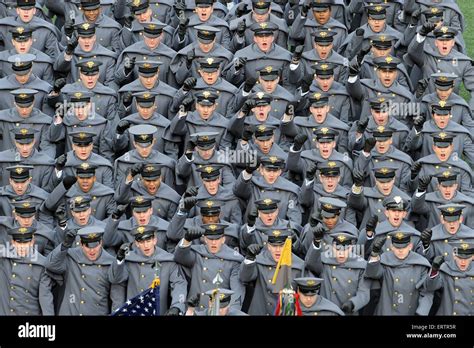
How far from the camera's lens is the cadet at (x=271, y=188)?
31859mm

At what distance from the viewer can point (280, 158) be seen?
1260 inches

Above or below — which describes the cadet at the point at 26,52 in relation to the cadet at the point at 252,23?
below

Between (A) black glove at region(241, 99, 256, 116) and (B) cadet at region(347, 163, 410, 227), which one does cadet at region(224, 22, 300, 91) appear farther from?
(B) cadet at region(347, 163, 410, 227)

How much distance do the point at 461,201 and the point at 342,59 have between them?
4.00m

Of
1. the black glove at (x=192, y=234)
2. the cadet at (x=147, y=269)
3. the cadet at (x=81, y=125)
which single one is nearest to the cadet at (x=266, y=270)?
the black glove at (x=192, y=234)

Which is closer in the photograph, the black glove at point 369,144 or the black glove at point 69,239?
the black glove at point 69,239

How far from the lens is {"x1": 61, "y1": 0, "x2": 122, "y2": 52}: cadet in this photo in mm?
35250

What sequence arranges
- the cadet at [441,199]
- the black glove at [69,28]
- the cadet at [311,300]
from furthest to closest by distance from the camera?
1. the black glove at [69,28]
2. the cadet at [441,199]
3. the cadet at [311,300]

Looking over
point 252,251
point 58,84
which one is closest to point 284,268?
point 252,251

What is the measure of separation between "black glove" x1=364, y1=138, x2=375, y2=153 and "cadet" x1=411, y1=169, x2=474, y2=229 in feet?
3.67

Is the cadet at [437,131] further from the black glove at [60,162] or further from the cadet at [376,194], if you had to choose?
the black glove at [60,162]

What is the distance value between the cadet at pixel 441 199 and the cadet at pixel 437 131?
4.20ft
